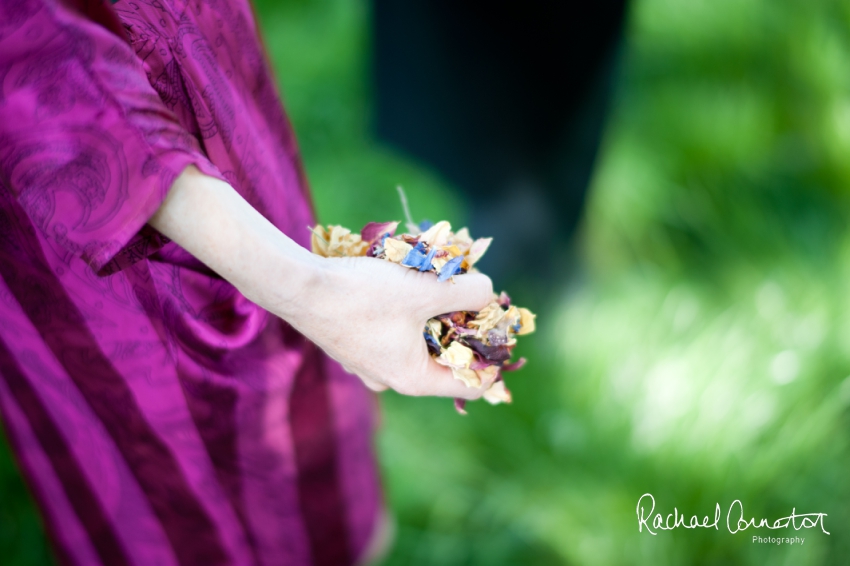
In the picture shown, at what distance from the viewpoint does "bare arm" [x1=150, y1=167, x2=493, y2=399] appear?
48 centimetres

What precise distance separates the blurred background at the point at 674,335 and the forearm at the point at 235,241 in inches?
34.8

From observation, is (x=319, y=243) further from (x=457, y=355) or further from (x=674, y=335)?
(x=674, y=335)

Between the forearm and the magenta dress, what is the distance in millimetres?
21

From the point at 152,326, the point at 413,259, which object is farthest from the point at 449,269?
the point at 152,326

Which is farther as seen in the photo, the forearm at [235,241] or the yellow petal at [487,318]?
the yellow petal at [487,318]

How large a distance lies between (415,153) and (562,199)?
498 mm

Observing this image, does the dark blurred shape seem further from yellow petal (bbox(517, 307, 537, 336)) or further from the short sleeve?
the short sleeve

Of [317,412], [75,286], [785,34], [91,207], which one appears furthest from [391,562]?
[785,34]

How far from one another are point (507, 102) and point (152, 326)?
3.29 ft

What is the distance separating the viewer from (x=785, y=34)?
178cm

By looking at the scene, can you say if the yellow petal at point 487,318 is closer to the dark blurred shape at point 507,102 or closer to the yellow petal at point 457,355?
the yellow petal at point 457,355

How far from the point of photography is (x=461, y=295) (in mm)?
573

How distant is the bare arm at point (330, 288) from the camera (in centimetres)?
48

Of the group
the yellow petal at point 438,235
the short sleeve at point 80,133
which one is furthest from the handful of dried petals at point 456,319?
the short sleeve at point 80,133
